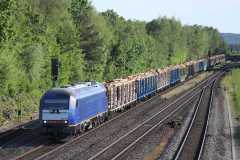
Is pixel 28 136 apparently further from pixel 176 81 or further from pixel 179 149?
pixel 176 81

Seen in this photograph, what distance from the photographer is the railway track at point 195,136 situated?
30.7 metres

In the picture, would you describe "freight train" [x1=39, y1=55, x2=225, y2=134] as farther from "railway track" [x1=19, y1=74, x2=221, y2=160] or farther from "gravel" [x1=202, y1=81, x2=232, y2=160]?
"gravel" [x1=202, y1=81, x2=232, y2=160]

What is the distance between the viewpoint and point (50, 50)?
63.3m

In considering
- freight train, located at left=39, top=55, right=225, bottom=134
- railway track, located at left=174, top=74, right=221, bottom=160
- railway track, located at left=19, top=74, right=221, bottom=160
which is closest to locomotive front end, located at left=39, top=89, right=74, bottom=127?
freight train, located at left=39, top=55, right=225, bottom=134

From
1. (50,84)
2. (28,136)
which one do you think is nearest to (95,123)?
(28,136)

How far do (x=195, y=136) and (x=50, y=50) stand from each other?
29.6 metres

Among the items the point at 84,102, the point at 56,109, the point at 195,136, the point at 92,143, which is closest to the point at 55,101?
the point at 56,109

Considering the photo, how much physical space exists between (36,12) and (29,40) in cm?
944

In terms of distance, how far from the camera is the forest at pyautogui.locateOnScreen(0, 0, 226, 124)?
50.6 m

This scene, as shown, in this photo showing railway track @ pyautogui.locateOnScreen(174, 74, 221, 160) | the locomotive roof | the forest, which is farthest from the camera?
the forest

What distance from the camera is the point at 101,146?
3328 cm

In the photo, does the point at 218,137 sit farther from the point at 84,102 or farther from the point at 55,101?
the point at 55,101

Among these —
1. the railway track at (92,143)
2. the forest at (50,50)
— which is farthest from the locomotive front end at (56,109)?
the forest at (50,50)

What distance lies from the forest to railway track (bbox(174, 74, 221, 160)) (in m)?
15.6
